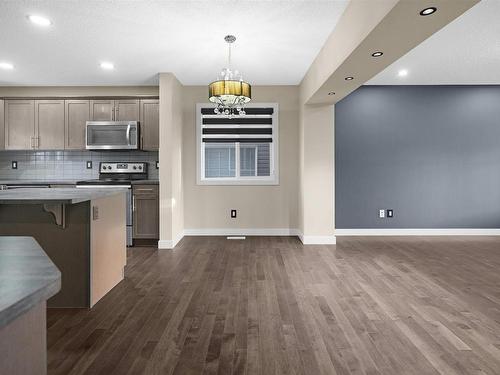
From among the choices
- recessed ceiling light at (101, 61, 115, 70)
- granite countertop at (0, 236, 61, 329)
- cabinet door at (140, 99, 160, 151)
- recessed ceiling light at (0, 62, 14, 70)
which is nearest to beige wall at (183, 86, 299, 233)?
cabinet door at (140, 99, 160, 151)

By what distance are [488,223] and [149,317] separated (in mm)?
5947

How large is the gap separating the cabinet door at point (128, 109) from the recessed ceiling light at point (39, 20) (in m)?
2.18

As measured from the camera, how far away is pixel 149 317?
2.62 metres

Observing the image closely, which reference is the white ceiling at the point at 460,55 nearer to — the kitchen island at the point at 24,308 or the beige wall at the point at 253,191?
the beige wall at the point at 253,191

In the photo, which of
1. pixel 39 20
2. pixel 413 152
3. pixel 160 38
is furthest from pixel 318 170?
pixel 39 20

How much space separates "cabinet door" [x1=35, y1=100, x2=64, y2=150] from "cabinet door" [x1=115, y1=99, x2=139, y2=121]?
95 cm

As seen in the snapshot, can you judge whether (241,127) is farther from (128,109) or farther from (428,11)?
(428,11)

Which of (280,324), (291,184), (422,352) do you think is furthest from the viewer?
(291,184)

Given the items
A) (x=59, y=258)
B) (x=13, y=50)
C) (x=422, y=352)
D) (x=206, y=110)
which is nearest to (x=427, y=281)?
(x=422, y=352)

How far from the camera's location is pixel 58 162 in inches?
239

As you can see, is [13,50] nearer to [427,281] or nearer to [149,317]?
[149,317]

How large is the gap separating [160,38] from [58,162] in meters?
Result: 3.43

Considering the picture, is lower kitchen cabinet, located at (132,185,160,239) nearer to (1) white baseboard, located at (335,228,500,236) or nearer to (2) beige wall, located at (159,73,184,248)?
(2) beige wall, located at (159,73,184,248)

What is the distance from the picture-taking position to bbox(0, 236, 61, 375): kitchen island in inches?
24.4
